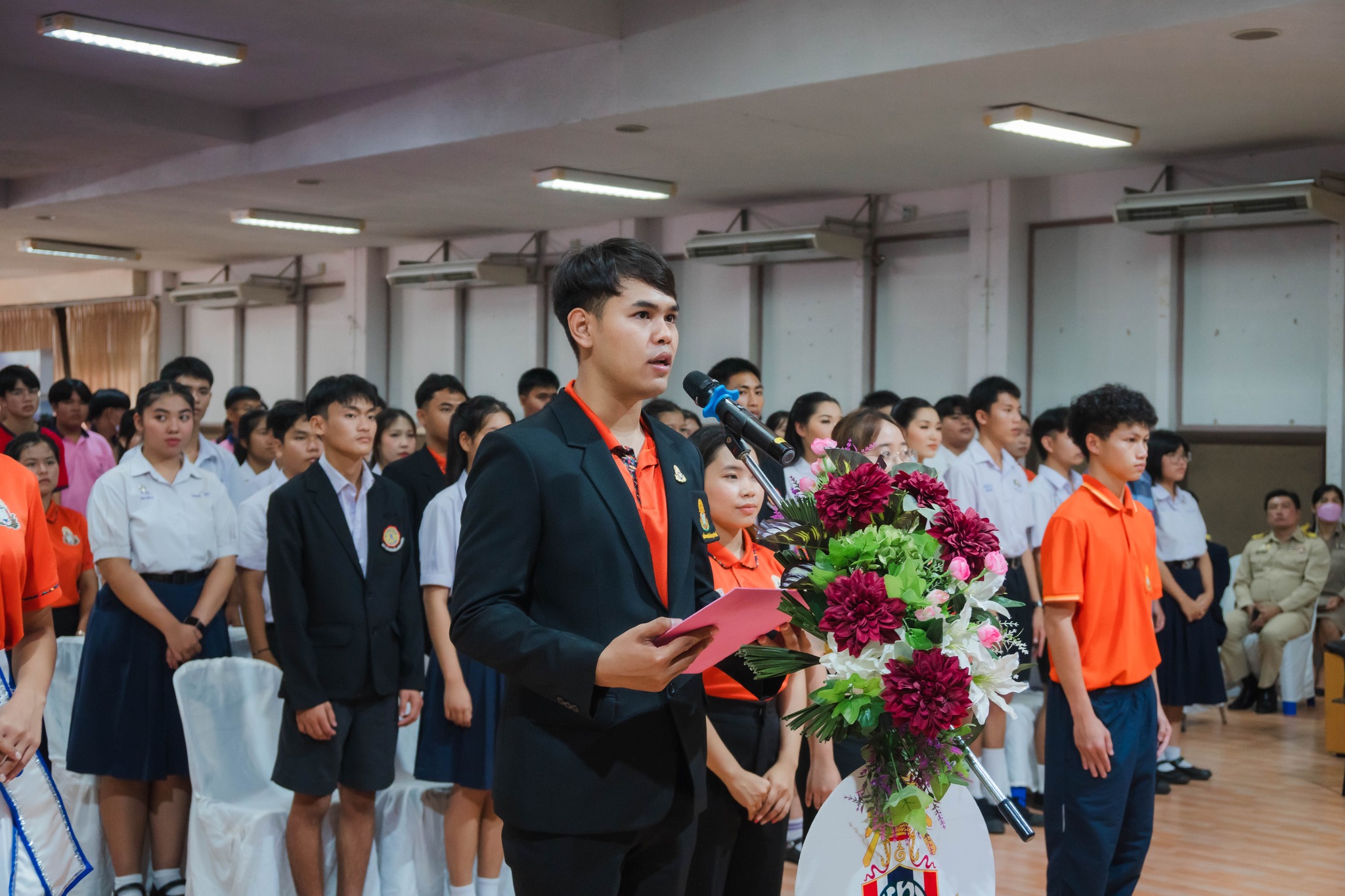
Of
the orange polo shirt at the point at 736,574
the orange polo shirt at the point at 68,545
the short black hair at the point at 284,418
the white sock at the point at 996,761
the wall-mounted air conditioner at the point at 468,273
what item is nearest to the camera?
the orange polo shirt at the point at 736,574

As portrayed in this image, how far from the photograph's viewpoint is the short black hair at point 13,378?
593cm

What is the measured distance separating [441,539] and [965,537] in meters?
2.06

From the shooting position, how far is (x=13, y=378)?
5.94 metres

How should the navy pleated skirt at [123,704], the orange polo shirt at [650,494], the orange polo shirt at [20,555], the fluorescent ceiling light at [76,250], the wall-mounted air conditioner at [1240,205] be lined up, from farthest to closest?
the fluorescent ceiling light at [76,250] < the wall-mounted air conditioner at [1240,205] < the navy pleated skirt at [123,704] < the orange polo shirt at [20,555] < the orange polo shirt at [650,494]

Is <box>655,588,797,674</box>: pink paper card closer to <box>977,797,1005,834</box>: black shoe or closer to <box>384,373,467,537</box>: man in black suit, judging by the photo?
<box>384,373,467,537</box>: man in black suit

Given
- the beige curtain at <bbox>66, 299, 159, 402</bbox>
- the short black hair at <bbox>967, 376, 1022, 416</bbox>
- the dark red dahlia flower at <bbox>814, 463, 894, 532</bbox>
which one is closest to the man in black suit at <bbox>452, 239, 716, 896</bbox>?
the dark red dahlia flower at <bbox>814, 463, 894, 532</bbox>

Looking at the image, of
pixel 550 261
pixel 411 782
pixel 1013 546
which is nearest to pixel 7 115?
pixel 550 261

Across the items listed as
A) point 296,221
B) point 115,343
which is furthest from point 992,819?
point 115,343

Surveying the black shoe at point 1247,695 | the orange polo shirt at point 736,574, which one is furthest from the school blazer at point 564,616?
the black shoe at point 1247,695

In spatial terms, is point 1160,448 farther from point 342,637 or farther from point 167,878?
point 167,878

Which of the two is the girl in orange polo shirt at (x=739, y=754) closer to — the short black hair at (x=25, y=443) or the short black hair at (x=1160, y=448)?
the short black hair at (x=25, y=443)

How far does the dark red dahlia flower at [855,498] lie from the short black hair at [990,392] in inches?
139

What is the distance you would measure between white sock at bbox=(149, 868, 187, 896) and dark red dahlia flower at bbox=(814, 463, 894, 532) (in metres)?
2.83

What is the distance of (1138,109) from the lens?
6.48 meters
